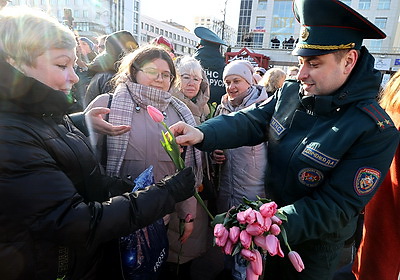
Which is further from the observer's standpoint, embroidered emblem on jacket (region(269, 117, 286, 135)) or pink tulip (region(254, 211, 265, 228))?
embroidered emblem on jacket (region(269, 117, 286, 135))

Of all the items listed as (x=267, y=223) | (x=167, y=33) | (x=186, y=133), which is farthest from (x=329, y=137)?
(x=167, y=33)

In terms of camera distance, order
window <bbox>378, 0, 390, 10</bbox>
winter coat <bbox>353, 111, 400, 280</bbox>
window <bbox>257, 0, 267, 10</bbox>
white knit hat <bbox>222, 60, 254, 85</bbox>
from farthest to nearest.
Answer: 1. window <bbox>257, 0, 267, 10</bbox>
2. window <bbox>378, 0, 390, 10</bbox>
3. white knit hat <bbox>222, 60, 254, 85</bbox>
4. winter coat <bbox>353, 111, 400, 280</bbox>

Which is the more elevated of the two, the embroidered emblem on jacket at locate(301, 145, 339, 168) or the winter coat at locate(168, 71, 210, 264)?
the embroidered emblem on jacket at locate(301, 145, 339, 168)

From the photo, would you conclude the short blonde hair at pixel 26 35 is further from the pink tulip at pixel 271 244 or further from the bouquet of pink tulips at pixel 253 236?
the pink tulip at pixel 271 244

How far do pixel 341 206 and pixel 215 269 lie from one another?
2135mm

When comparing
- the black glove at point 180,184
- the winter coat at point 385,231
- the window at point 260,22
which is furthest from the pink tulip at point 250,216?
the window at point 260,22

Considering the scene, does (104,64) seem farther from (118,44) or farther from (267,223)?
(267,223)

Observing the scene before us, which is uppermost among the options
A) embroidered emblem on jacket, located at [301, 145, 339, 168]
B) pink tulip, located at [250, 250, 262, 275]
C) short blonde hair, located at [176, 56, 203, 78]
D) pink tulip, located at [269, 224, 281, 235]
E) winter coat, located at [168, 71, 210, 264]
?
short blonde hair, located at [176, 56, 203, 78]

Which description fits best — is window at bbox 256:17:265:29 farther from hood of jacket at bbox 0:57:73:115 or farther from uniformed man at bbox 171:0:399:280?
hood of jacket at bbox 0:57:73:115

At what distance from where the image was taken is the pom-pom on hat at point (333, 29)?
1288mm

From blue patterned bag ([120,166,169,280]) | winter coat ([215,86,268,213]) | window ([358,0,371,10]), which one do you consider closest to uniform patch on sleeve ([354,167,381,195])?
blue patterned bag ([120,166,169,280])

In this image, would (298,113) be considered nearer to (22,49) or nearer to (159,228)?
(159,228)

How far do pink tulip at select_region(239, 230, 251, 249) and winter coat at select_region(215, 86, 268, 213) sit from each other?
1.55 m

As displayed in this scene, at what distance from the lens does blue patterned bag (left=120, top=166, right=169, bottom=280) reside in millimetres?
1477
